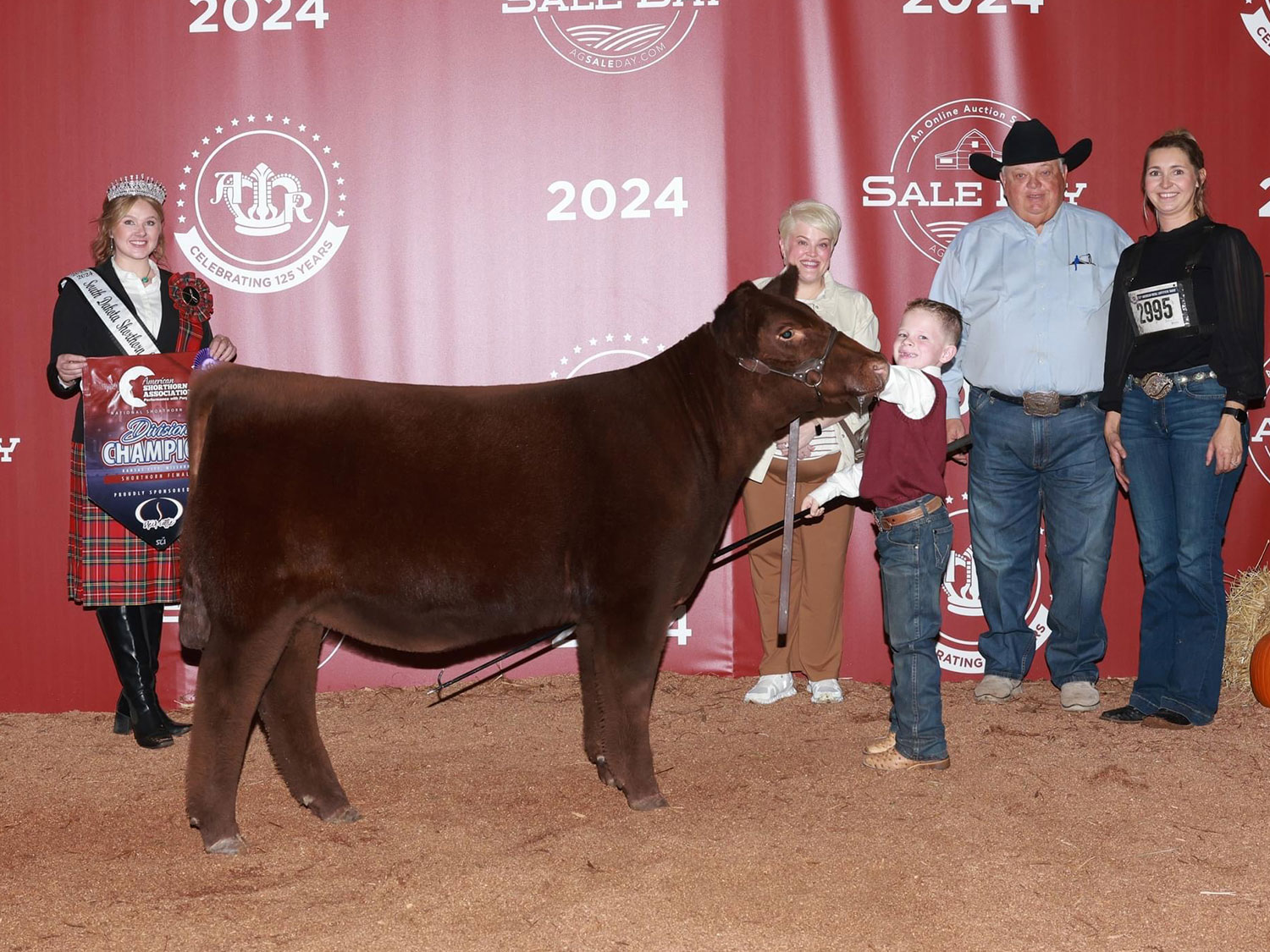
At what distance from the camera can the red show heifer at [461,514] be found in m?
3.80

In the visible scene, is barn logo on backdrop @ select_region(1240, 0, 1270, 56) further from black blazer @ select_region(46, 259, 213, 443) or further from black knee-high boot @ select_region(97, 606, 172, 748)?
black knee-high boot @ select_region(97, 606, 172, 748)

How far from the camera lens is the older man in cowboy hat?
552cm

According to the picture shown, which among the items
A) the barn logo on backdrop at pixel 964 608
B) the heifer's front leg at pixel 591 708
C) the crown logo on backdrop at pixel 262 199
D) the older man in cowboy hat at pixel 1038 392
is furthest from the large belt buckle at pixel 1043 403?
the crown logo on backdrop at pixel 262 199

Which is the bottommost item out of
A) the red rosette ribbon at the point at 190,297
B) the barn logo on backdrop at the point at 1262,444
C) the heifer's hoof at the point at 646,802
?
the heifer's hoof at the point at 646,802

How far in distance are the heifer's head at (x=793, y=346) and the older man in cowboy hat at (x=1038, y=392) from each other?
1.70m

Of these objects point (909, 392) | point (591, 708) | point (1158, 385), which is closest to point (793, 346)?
point (909, 392)

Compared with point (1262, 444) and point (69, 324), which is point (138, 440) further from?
point (1262, 444)

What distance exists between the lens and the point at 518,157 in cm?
607

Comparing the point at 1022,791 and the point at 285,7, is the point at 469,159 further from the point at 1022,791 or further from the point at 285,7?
the point at 1022,791

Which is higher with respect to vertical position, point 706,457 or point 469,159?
point 469,159

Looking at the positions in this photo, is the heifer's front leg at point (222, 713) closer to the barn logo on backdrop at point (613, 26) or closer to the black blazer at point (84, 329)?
the black blazer at point (84, 329)

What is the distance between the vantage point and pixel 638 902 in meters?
3.36

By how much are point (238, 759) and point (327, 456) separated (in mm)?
1040

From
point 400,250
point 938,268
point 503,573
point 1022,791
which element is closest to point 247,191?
point 400,250
